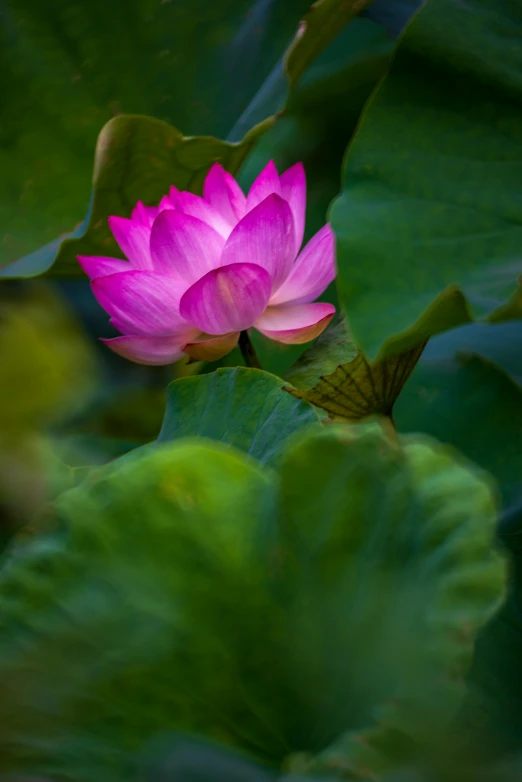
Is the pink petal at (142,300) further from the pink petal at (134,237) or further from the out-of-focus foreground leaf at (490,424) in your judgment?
the out-of-focus foreground leaf at (490,424)

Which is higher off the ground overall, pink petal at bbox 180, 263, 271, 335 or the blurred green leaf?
the blurred green leaf

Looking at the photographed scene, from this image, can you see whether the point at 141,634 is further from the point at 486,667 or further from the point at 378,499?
the point at 486,667

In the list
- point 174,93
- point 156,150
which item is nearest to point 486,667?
point 156,150

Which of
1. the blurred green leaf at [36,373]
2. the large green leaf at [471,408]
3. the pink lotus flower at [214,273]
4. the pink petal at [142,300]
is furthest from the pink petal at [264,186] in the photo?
the blurred green leaf at [36,373]

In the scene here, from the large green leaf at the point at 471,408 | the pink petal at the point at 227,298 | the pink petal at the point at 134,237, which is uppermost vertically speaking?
the pink petal at the point at 134,237

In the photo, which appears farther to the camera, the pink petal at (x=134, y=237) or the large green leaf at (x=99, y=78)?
→ the large green leaf at (x=99, y=78)

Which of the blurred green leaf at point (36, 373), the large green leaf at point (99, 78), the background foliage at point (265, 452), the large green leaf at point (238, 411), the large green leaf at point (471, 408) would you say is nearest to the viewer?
the blurred green leaf at point (36, 373)

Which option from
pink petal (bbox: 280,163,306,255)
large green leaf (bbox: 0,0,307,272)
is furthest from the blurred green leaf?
large green leaf (bbox: 0,0,307,272)

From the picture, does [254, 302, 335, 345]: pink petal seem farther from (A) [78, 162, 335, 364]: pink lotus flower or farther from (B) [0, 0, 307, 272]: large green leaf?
(B) [0, 0, 307, 272]: large green leaf
